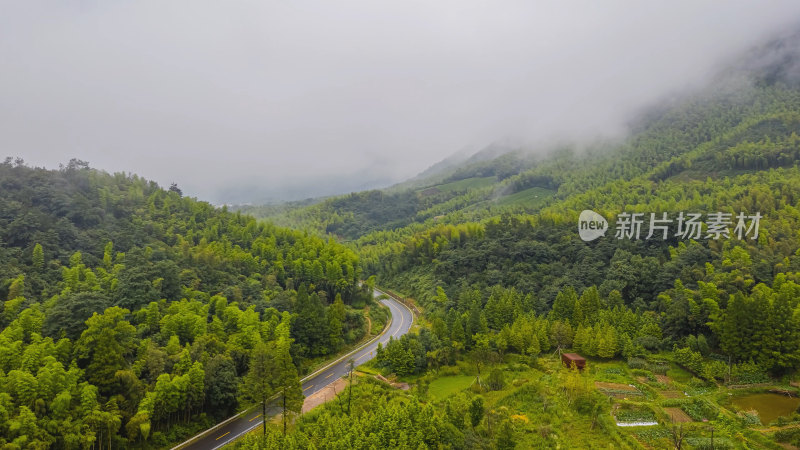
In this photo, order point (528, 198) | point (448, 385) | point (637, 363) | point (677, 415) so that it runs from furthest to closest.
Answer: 1. point (528, 198)
2. point (637, 363)
3. point (448, 385)
4. point (677, 415)

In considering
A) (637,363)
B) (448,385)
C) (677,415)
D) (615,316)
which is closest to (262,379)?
(448,385)

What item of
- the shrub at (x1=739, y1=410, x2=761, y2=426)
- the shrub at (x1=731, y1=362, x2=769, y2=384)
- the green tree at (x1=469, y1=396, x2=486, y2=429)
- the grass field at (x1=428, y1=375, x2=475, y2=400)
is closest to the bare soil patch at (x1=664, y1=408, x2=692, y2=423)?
the shrub at (x1=739, y1=410, x2=761, y2=426)

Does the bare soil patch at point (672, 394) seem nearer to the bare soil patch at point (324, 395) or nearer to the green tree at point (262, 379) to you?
the bare soil patch at point (324, 395)

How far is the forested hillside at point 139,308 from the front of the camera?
27531 mm

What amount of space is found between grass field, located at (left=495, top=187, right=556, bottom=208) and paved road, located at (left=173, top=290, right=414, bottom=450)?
77.7m

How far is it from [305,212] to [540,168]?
91563mm

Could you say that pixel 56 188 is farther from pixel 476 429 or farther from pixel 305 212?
pixel 305 212

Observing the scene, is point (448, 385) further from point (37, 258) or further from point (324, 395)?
point (37, 258)

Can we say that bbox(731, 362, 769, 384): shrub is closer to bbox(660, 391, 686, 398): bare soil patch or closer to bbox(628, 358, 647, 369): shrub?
bbox(660, 391, 686, 398): bare soil patch

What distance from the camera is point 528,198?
142 meters

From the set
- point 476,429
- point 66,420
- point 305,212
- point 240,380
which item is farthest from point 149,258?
point 305,212

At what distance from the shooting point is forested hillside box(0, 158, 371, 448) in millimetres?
27531

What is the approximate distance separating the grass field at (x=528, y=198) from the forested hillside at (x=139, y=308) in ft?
264

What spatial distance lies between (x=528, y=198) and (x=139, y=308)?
4848 inches
